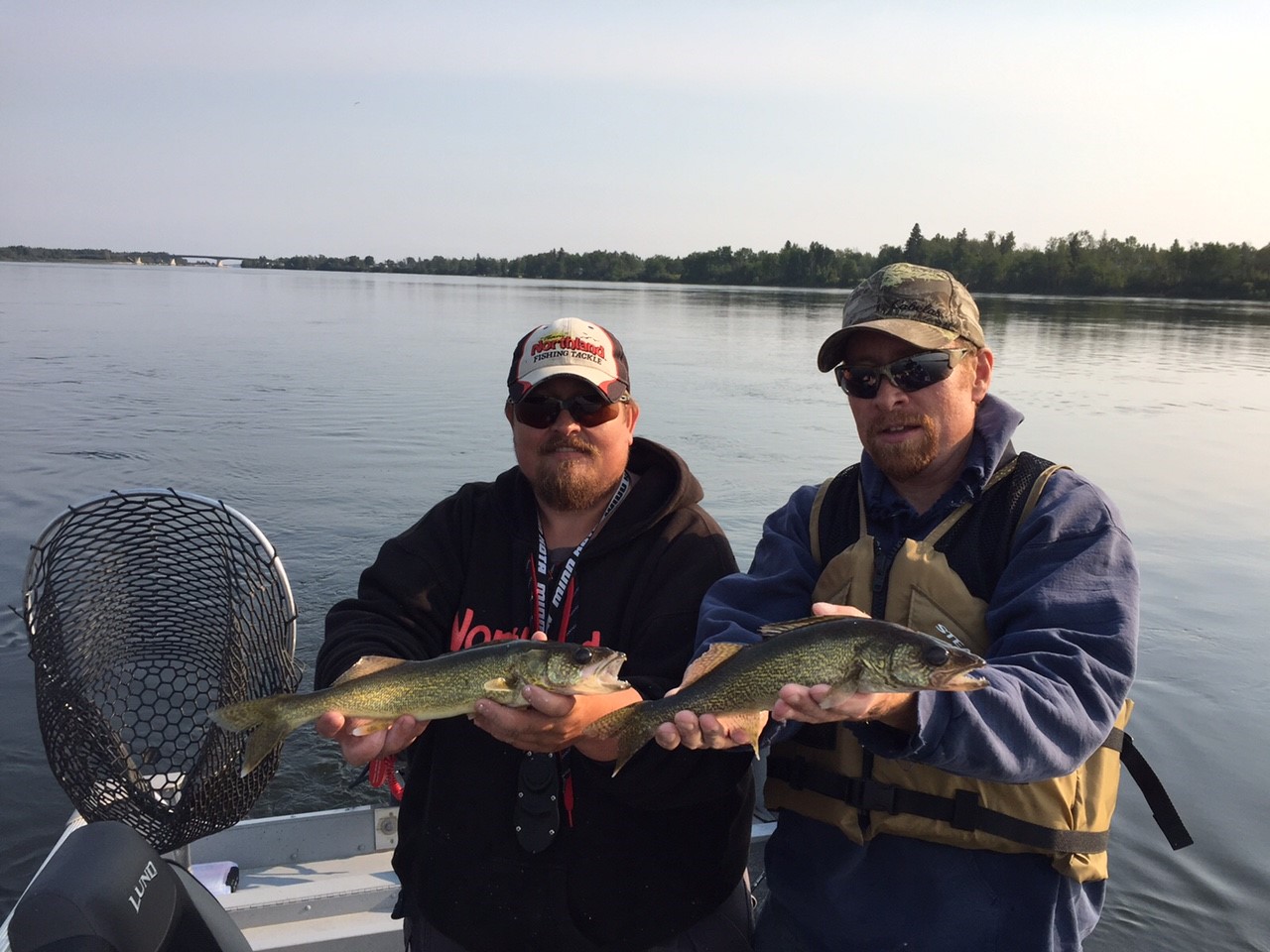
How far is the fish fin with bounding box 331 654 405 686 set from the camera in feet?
12.1

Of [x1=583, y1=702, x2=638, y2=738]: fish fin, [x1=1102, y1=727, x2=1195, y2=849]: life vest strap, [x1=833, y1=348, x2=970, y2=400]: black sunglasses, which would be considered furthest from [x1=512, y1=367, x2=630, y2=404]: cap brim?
[x1=1102, y1=727, x2=1195, y2=849]: life vest strap

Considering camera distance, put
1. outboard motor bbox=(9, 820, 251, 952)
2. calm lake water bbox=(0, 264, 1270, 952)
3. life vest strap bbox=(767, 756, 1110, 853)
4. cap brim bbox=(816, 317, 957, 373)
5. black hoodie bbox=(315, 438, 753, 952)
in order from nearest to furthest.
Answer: outboard motor bbox=(9, 820, 251, 952) < life vest strap bbox=(767, 756, 1110, 853) < cap brim bbox=(816, 317, 957, 373) < black hoodie bbox=(315, 438, 753, 952) < calm lake water bbox=(0, 264, 1270, 952)

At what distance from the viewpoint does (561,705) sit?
11.1 ft

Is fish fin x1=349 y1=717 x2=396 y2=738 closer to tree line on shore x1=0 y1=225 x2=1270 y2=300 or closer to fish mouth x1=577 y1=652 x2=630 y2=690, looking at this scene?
fish mouth x1=577 y1=652 x2=630 y2=690

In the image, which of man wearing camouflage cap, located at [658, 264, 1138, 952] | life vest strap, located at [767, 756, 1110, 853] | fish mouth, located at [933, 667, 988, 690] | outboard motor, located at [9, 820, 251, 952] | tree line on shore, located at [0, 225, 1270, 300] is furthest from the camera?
tree line on shore, located at [0, 225, 1270, 300]

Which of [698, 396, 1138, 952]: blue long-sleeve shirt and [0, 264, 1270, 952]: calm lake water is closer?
[698, 396, 1138, 952]: blue long-sleeve shirt

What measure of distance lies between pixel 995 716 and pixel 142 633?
4.26m

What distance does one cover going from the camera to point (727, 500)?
1493 centimetres

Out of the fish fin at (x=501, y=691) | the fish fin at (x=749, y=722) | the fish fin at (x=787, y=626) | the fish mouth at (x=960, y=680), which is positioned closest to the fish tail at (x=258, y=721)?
the fish fin at (x=501, y=691)

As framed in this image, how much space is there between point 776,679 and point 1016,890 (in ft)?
3.41

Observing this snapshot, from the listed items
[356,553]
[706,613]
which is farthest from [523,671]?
[356,553]

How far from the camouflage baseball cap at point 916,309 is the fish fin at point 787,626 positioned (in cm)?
107

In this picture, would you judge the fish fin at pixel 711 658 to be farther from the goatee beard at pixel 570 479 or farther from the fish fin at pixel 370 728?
the fish fin at pixel 370 728

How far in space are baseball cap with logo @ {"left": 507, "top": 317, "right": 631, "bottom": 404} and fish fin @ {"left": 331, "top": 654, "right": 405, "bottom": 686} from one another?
1174 mm
